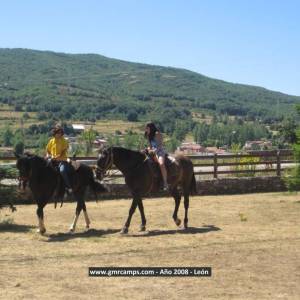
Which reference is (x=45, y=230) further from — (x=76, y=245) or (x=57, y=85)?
(x=57, y=85)

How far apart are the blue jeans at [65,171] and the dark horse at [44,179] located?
5.0 inches

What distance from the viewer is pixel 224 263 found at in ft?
29.9

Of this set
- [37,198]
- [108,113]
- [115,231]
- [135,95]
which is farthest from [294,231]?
[135,95]

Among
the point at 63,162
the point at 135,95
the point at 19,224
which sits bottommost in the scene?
the point at 19,224

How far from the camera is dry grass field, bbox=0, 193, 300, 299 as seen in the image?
24.7 ft

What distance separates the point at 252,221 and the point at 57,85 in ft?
588

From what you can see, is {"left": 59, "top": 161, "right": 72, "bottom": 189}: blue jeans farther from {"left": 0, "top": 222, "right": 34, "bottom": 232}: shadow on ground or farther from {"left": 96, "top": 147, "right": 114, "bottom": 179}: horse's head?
{"left": 0, "top": 222, "right": 34, "bottom": 232}: shadow on ground

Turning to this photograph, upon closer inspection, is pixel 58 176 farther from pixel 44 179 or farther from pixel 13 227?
pixel 13 227

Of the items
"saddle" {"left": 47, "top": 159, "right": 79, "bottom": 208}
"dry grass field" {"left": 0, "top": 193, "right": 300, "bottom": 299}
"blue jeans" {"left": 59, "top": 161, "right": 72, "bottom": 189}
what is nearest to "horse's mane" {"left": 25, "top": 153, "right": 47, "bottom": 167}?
"saddle" {"left": 47, "top": 159, "right": 79, "bottom": 208}

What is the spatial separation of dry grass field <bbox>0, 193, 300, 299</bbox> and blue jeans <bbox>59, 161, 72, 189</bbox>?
1086 millimetres

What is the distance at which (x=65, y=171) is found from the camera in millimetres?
12633

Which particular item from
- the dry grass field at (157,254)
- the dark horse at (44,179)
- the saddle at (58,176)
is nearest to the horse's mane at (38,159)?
the dark horse at (44,179)

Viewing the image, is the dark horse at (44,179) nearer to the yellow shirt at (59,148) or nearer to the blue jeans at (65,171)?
the blue jeans at (65,171)

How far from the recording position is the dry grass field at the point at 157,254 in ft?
24.7
